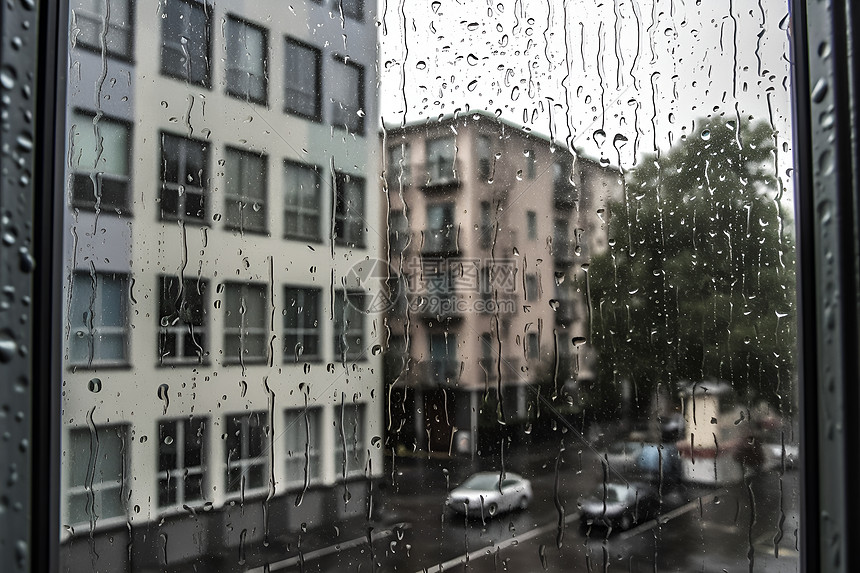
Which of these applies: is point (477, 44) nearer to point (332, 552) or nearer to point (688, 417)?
point (688, 417)

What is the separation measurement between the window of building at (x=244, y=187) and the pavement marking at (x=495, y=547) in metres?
0.68

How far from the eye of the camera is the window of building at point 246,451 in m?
1.00

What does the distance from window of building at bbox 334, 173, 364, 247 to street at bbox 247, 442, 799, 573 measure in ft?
1.30

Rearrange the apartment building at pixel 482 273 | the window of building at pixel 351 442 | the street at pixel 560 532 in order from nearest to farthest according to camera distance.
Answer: the street at pixel 560 532
the apartment building at pixel 482 273
the window of building at pixel 351 442

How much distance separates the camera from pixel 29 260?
51 cm

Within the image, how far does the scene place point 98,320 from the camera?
1019 millimetres

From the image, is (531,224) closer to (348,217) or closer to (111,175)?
(348,217)

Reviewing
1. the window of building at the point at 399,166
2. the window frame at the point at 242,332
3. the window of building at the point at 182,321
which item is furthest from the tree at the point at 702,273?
the window of building at the point at 182,321

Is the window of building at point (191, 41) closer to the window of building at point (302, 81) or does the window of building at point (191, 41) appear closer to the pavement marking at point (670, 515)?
the window of building at point (302, 81)

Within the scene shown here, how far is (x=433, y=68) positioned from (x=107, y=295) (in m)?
0.70

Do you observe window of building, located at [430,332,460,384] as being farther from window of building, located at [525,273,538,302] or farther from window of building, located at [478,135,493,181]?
window of building, located at [478,135,493,181]

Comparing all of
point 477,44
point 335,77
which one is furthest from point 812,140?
point 335,77

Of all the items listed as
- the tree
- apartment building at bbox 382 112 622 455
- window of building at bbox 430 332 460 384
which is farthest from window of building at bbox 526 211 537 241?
window of building at bbox 430 332 460 384

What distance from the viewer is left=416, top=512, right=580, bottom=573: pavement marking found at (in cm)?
86
